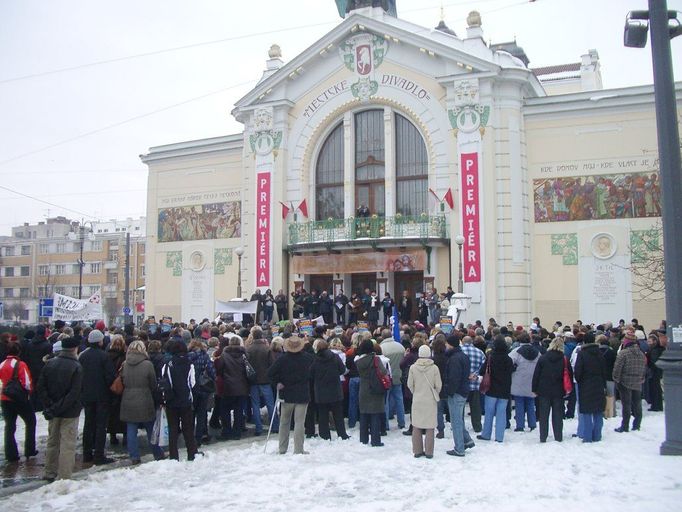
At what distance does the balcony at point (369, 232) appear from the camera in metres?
27.4

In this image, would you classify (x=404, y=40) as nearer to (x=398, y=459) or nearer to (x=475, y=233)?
(x=475, y=233)

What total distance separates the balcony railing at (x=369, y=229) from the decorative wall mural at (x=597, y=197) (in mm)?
4010

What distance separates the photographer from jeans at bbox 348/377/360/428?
13141 mm

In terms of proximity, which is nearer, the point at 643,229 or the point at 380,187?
the point at 643,229

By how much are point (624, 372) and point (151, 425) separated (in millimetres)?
8050

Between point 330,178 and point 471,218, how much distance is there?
Answer: 697cm

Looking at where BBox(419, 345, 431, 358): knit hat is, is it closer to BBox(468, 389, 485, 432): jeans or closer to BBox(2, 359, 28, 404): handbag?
BBox(468, 389, 485, 432): jeans

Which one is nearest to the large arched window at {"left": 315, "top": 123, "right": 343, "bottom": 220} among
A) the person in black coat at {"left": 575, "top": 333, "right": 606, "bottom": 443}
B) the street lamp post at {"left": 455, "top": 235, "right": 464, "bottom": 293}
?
the street lamp post at {"left": 455, "top": 235, "right": 464, "bottom": 293}

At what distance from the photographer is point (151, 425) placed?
11188 mm

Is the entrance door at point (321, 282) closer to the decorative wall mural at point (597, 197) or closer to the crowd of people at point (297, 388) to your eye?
the decorative wall mural at point (597, 197)

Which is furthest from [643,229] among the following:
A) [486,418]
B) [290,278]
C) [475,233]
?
[486,418]

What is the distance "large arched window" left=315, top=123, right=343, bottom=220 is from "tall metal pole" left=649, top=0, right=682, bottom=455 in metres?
20.2

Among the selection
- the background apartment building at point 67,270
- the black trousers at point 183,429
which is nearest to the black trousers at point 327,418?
the black trousers at point 183,429

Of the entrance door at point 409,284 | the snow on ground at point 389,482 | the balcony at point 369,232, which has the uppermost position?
the balcony at point 369,232
